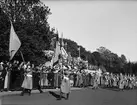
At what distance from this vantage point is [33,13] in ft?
102

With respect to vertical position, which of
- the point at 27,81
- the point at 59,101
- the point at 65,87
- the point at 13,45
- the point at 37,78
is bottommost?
the point at 59,101

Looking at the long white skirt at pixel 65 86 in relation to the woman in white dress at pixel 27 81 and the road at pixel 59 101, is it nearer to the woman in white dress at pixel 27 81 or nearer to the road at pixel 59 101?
the road at pixel 59 101

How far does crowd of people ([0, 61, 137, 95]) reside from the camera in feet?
46.7

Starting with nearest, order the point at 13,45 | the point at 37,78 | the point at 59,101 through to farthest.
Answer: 1. the point at 59,101
2. the point at 13,45
3. the point at 37,78

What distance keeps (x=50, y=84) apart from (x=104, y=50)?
11413 cm

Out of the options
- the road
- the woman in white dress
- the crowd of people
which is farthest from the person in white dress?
the woman in white dress

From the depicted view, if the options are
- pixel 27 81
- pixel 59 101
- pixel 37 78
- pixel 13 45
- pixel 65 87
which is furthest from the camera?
pixel 37 78

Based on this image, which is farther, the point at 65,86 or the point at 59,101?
the point at 65,86

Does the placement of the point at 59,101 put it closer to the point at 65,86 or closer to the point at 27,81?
the point at 65,86

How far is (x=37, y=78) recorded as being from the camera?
17109 mm

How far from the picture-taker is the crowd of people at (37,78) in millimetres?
14233

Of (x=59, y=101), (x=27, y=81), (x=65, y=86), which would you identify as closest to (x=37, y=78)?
(x=27, y=81)

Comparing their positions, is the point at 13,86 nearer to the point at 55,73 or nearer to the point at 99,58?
the point at 55,73

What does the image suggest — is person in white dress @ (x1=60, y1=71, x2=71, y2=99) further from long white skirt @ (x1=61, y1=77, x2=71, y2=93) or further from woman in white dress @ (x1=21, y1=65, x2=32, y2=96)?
woman in white dress @ (x1=21, y1=65, x2=32, y2=96)
